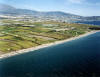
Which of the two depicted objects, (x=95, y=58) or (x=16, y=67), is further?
(x=95, y=58)

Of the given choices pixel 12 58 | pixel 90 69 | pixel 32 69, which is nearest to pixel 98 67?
pixel 90 69

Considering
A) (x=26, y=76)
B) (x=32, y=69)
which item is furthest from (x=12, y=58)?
Answer: (x=26, y=76)

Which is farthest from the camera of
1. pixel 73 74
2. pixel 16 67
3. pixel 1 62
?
pixel 1 62

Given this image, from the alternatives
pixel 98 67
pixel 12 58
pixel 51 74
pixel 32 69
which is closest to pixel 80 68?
pixel 98 67

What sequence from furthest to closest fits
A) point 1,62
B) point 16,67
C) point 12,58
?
point 12,58, point 1,62, point 16,67

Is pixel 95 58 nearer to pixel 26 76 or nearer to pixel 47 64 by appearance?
pixel 47 64

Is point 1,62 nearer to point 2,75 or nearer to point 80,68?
point 2,75

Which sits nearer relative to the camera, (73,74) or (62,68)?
(73,74)

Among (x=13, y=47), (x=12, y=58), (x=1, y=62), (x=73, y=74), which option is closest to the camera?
(x=73, y=74)

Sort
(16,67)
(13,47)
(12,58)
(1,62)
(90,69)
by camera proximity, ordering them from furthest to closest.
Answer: (13,47), (12,58), (1,62), (16,67), (90,69)
